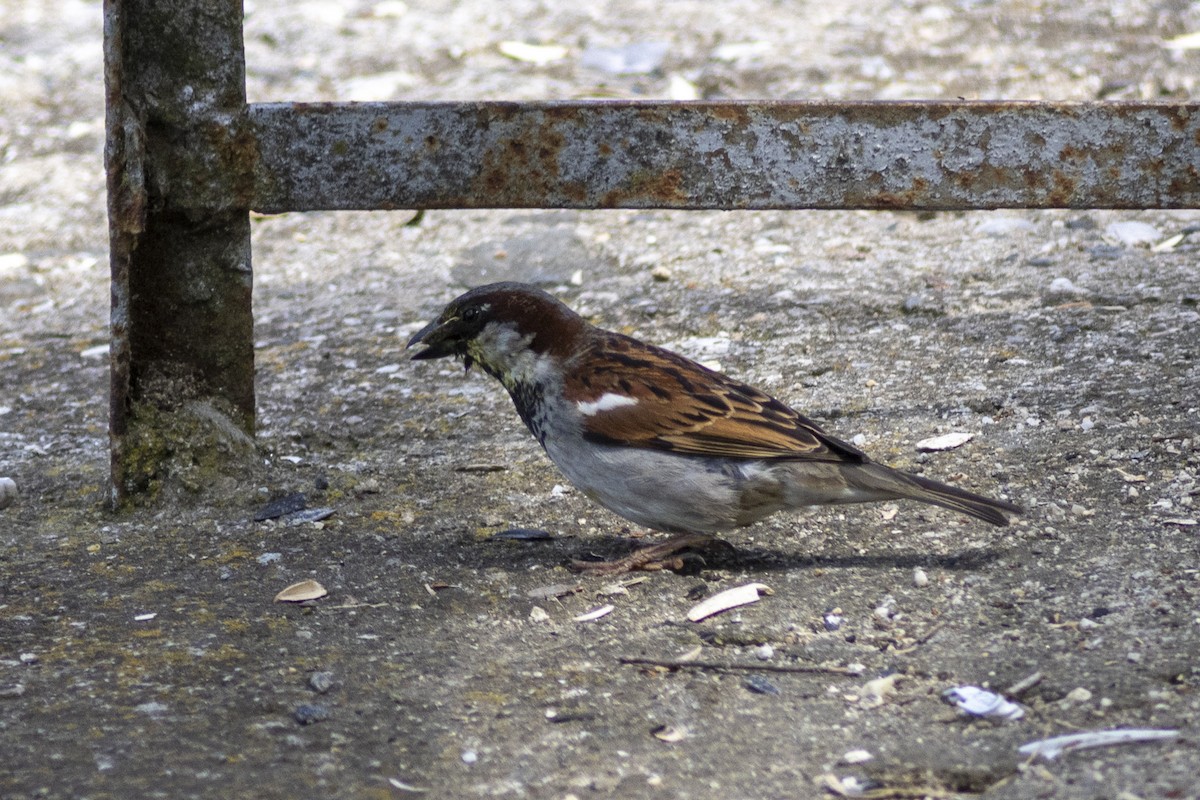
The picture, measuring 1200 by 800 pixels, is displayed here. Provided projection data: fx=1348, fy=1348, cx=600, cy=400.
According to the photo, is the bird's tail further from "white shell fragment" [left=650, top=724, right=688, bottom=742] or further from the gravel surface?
"white shell fragment" [left=650, top=724, right=688, bottom=742]

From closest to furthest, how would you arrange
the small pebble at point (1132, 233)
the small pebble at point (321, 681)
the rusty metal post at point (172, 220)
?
the small pebble at point (321, 681) → the rusty metal post at point (172, 220) → the small pebble at point (1132, 233)

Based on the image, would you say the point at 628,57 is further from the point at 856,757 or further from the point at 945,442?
the point at 856,757

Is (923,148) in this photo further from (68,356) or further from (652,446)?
(68,356)

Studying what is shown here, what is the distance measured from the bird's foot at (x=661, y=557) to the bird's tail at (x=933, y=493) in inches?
17.2

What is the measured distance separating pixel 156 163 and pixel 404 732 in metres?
1.70

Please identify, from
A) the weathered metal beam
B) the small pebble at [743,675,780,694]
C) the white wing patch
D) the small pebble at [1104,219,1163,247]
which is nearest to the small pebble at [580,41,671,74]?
the small pebble at [1104,219,1163,247]

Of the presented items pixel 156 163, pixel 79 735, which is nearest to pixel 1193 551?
pixel 79 735

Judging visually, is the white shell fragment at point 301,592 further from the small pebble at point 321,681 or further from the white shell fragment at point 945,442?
the white shell fragment at point 945,442

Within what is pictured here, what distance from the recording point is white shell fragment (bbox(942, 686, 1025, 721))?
2.44 metres

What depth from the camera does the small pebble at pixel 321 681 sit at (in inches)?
104

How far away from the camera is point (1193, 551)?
299 centimetres

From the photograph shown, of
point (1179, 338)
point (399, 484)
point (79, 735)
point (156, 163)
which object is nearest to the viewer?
point (79, 735)

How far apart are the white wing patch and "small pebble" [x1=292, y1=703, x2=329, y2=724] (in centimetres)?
104

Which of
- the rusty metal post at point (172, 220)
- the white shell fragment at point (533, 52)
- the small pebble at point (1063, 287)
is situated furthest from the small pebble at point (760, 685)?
the white shell fragment at point (533, 52)
